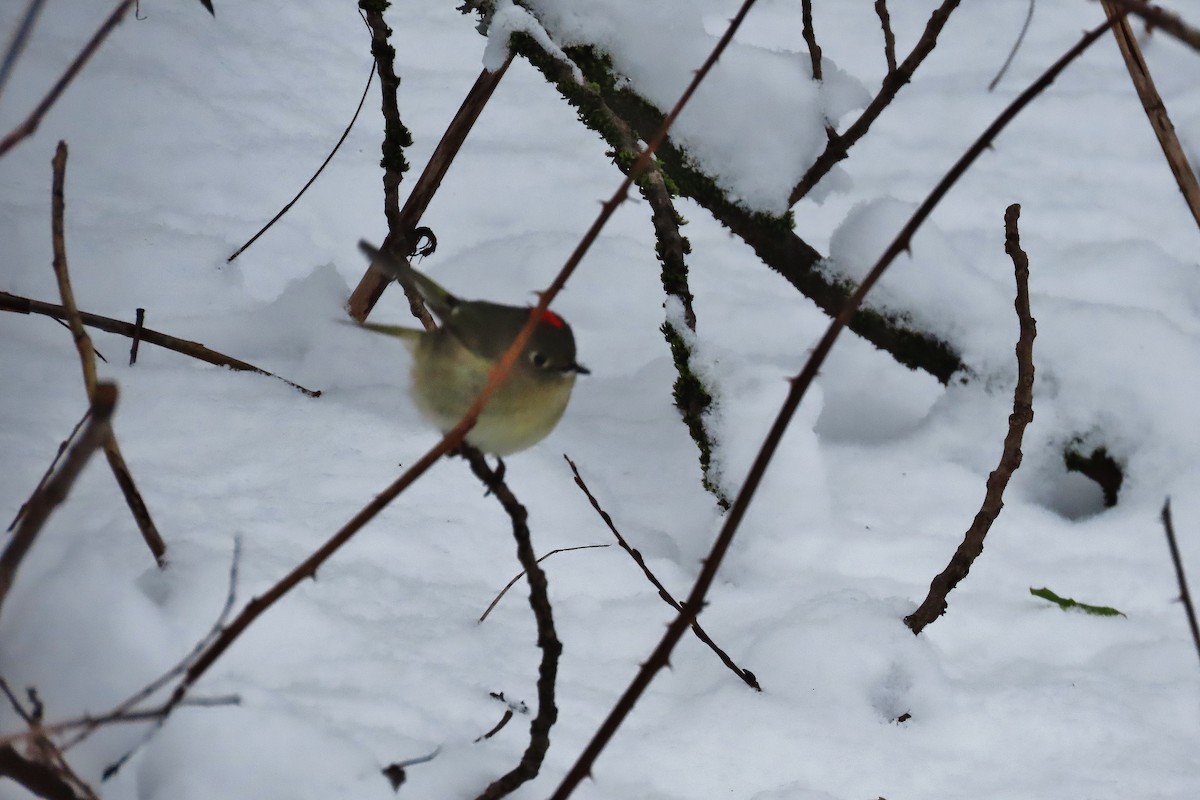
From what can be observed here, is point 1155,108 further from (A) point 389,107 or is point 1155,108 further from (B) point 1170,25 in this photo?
(A) point 389,107

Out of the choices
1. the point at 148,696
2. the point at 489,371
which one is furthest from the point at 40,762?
the point at 489,371

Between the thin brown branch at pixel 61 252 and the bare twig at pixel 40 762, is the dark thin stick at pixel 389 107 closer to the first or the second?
the thin brown branch at pixel 61 252

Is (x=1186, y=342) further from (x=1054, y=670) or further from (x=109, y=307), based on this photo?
(x=109, y=307)

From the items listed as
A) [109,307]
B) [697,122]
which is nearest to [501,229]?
[697,122]

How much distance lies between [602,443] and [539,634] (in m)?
1.42

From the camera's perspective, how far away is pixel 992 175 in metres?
4.16

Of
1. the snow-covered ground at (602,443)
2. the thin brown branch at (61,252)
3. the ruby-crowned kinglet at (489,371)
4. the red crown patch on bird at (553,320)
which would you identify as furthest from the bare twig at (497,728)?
the thin brown branch at (61,252)

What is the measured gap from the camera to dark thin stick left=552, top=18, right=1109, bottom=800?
1002 millimetres

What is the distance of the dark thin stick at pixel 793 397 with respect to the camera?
3.29 ft

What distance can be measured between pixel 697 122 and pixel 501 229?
1104mm

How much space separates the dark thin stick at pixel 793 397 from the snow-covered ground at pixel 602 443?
0.55 m

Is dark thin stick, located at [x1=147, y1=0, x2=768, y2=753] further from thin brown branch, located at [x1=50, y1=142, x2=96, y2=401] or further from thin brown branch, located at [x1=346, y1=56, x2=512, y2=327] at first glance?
thin brown branch, located at [x1=346, y1=56, x2=512, y2=327]

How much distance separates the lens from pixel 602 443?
2.86 m

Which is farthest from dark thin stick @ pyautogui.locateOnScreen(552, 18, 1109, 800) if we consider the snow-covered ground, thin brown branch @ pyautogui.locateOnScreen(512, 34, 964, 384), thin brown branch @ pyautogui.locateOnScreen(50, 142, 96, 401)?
thin brown branch @ pyautogui.locateOnScreen(512, 34, 964, 384)
